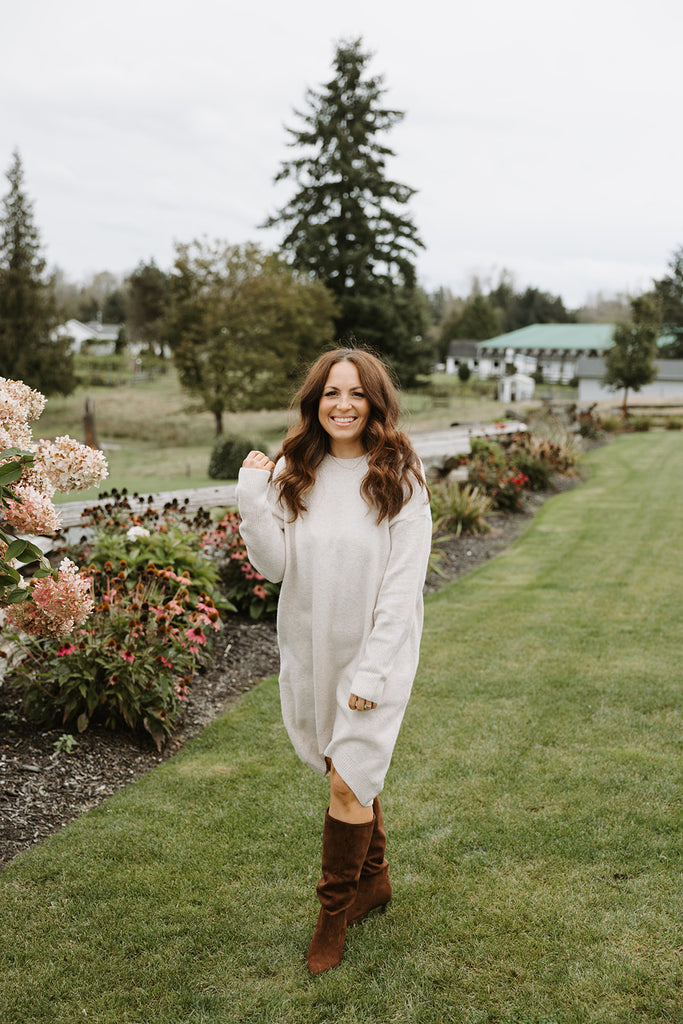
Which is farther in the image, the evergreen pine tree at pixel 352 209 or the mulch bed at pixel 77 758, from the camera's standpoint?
the evergreen pine tree at pixel 352 209

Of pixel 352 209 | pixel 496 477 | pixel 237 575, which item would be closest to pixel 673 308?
pixel 352 209

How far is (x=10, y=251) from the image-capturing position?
1261 inches

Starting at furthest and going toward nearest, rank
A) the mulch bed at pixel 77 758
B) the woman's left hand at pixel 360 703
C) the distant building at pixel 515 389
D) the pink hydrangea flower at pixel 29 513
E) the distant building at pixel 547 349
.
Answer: the distant building at pixel 547 349
the distant building at pixel 515 389
the mulch bed at pixel 77 758
the pink hydrangea flower at pixel 29 513
the woman's left hand at pixel 360 703

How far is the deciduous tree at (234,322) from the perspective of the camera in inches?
1025

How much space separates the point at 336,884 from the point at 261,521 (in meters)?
1.11

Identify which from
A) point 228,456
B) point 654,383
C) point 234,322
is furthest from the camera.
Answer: point 654,383

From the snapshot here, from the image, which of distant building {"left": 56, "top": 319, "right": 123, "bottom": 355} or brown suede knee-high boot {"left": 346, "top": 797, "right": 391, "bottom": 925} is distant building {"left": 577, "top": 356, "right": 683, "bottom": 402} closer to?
distant building {"left": 56, "top": 319, "right": 123, "bottom": 355}

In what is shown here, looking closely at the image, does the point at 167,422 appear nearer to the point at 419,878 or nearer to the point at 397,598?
the point at 419,878

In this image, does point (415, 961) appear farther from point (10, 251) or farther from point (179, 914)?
point (10, 251)

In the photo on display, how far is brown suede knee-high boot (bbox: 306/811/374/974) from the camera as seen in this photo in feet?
8.04

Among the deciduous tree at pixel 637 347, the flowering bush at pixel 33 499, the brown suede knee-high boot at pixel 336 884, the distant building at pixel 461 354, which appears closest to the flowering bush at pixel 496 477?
the flowering bush at pixel 33 499

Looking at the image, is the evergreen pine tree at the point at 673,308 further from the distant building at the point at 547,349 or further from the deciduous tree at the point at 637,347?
the deciduous tree at the point at 637,347

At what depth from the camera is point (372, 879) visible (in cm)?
275

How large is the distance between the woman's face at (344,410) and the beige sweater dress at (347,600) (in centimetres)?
10
